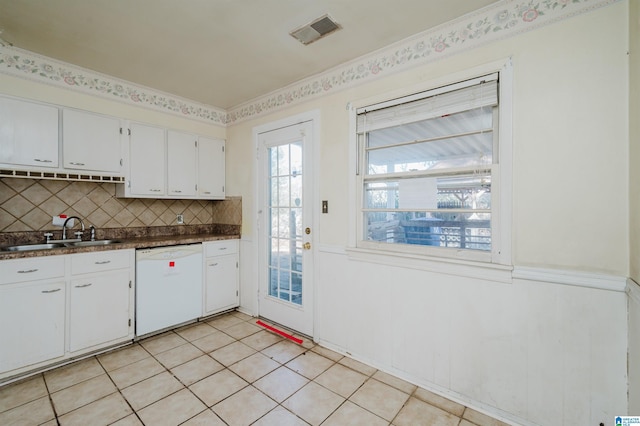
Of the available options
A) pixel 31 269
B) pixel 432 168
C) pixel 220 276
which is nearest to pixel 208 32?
pixel 432 168

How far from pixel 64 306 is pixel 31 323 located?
0.21m

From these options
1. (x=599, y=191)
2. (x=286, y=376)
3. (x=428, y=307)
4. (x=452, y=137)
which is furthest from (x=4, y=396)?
(x=599, y=191)

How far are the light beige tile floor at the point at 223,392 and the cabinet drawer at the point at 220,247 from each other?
1.07 metres

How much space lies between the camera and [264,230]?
3.36 meters

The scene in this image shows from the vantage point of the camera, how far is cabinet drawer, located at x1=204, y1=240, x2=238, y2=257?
3.33 metres

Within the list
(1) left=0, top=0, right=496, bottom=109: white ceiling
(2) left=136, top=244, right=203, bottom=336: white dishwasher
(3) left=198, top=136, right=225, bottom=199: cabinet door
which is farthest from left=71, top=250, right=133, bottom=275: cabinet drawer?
(1) left=0, top=0, right=496, bottom=109: white ceiling

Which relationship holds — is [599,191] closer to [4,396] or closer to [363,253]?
[363,253]

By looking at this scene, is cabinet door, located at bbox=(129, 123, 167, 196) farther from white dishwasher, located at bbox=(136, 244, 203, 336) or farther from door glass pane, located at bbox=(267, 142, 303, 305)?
door glass pane, located at bbox=(267, 142, 303, 305)

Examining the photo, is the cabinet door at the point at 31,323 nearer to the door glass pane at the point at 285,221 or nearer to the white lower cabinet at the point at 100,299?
the white lower cabinet at the point at 100,299

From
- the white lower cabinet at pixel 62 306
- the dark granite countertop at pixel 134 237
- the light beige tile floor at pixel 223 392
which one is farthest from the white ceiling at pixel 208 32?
the light beige tile floor at pixel 223 392

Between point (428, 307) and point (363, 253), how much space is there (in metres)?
0.66

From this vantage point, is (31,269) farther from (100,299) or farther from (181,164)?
(181,164)

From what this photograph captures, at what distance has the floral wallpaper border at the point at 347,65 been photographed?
1.71m

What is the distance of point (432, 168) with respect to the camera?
2.09 m
